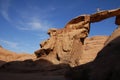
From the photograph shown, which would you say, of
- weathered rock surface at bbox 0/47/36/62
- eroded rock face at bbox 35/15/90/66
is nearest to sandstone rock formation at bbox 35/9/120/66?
eroded rock face at bbox 35/15/90/66

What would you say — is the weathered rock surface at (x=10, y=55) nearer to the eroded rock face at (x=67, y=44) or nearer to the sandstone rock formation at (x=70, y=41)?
the sandstone rock formation at (x=70, y=41)

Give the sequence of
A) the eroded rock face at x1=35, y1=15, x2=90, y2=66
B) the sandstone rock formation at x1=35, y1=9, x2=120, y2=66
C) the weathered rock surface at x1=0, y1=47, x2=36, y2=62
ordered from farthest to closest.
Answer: the weathered rock surface at x1=0, y1=47, x2=36, y2=62, the eroded rock face at x1=35, y1=15, x2=90, y2=66, the sandstone rock formation at x1=35, y1=9, x2=120, y2=66

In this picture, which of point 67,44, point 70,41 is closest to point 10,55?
point 67,44

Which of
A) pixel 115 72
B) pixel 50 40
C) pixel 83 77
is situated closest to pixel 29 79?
pixel 83 77

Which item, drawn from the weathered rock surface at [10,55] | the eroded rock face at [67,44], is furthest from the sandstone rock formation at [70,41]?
the weathered rock surface at [10,55]

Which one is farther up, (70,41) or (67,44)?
(70,41)

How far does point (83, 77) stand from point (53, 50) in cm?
1518

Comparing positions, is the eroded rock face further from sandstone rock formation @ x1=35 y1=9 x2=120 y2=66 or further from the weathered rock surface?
the weathered rock surface

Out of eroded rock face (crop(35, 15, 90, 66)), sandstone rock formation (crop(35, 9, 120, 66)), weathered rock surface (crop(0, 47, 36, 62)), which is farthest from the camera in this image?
weathered rock surface (crop(0, 47, 36, 62))

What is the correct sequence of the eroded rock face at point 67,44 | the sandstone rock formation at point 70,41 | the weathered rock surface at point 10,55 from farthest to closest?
the weathered rock surface at point 10,55 < the eroded rock face at point 67,44 < the sandstone rock formation at point 70,41

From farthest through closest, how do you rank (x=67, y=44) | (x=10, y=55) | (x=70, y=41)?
(x=10, y=55), (x=67, y=44), (x=70, y=41)

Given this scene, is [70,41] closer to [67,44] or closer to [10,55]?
[67,44]

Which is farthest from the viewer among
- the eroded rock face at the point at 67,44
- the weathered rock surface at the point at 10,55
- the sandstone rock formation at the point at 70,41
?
the weathered rock surface at the point at 10,55

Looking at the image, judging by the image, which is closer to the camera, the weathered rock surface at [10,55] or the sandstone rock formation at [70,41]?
the sandstone rock formation at [70,41]
